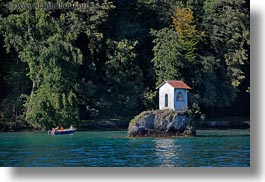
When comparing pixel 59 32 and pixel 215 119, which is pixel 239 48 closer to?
pixel 215 119

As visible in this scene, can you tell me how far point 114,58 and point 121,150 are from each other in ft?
6.32

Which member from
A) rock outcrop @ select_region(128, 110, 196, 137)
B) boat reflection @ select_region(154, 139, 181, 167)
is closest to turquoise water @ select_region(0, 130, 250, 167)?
boat reflection @ select_region(154, 139, 181, 167)

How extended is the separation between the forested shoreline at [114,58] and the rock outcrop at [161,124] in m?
0.15

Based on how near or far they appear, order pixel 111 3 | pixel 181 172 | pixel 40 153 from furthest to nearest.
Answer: pixel 111 3 → pixel 40 153 → pixel 181 172

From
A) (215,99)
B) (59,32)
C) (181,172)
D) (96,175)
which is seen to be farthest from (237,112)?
(59,32)

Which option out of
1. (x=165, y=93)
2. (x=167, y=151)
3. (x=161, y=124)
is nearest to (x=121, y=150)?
(x=167, y=151)

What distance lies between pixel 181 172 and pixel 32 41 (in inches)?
150

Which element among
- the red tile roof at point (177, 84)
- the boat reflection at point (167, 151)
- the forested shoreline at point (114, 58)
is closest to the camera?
the boat reflection at point (167, 151)

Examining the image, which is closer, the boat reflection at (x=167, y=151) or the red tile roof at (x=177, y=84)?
the boat reflection at (x=167, y=151)

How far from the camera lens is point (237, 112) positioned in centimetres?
1000

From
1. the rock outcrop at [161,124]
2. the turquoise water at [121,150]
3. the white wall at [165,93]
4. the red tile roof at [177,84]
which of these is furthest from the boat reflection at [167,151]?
the red tile roof at [177,84]

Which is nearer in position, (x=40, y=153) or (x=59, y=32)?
(x=40, y=153)

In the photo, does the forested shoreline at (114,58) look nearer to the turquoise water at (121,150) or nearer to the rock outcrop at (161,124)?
the rock outcrop at (161,124)

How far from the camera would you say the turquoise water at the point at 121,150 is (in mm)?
8969
